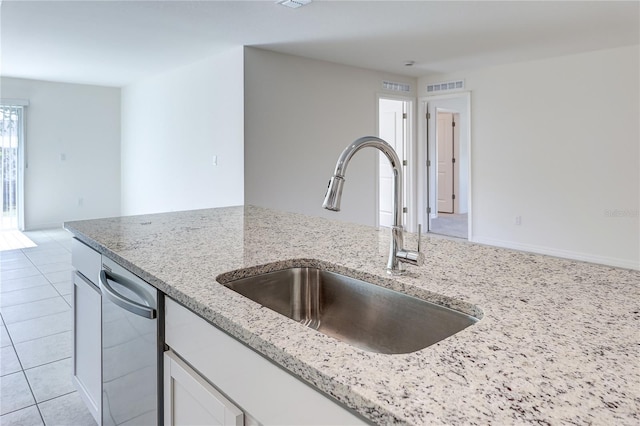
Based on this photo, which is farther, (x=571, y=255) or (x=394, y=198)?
(x=571, y=255)

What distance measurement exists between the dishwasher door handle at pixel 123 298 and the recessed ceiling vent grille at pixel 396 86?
16.5 ft

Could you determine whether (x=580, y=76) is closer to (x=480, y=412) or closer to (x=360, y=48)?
(x=360, y=48)

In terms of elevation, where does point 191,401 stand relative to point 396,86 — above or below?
Result: below

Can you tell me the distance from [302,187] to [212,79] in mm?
1665

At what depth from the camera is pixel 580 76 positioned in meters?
4.59

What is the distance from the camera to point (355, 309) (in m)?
1.15

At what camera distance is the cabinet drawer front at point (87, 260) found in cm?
152

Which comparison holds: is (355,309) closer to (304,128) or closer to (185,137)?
(304,128)

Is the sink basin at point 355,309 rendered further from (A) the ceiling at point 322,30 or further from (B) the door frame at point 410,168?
(B) the door frame at point 410,168

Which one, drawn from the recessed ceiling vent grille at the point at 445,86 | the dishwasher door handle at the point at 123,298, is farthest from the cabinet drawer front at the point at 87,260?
the recessed ceiling vent grille at the point at 445,86

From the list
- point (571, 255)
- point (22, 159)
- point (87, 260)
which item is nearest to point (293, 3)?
point (87, 260)

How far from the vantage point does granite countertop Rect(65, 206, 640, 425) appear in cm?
52

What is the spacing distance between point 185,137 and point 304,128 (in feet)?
5.44

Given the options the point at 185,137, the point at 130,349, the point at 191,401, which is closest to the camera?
the point at 191,401
